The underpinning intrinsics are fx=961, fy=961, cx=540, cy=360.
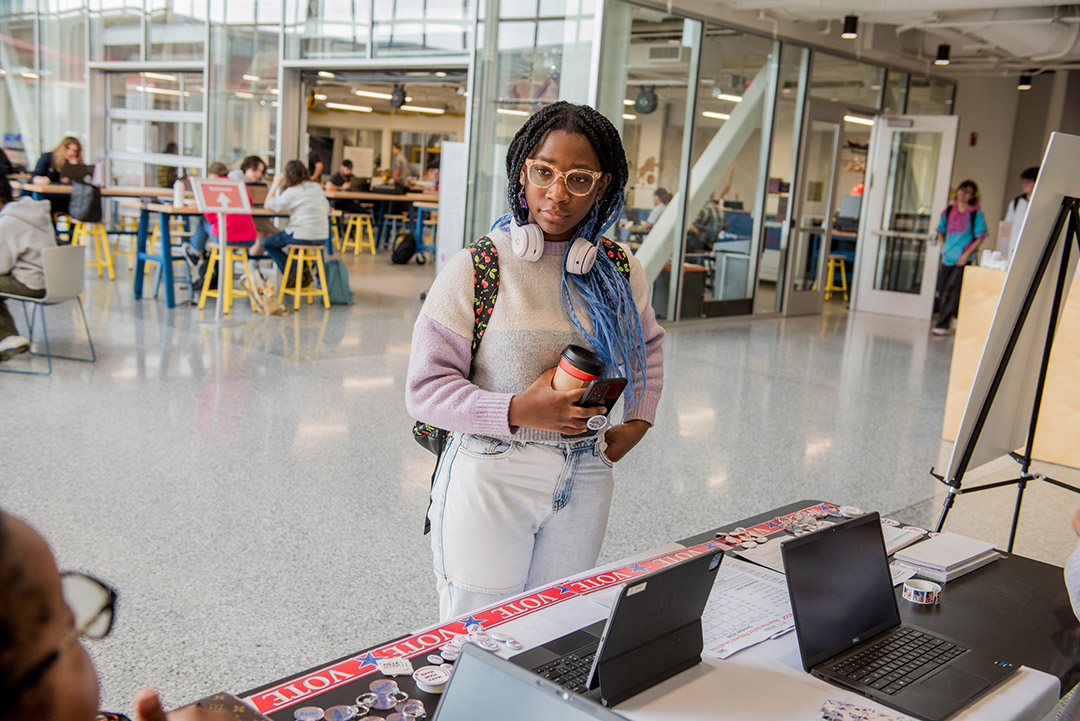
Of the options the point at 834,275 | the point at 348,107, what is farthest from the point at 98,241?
the point at 348,107

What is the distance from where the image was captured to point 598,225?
1.82 meters

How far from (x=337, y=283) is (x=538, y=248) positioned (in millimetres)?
7599

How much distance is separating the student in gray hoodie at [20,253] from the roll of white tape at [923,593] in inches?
211

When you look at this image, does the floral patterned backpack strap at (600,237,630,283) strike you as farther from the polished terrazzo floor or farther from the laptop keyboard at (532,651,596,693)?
the polished terrazzo floor

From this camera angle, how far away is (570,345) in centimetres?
164

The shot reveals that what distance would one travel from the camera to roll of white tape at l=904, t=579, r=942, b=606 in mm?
1779

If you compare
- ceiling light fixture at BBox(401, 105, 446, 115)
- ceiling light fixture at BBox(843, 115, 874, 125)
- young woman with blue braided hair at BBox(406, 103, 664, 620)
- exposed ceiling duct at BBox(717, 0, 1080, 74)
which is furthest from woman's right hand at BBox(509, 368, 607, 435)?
ceiling light fixture at BBox(401, 105, 446, 115)

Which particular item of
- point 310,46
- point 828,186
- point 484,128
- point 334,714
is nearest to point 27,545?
point 334,714

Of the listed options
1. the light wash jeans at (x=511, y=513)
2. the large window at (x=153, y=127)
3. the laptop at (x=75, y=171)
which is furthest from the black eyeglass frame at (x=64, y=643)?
the large window at (x=153, y=127)

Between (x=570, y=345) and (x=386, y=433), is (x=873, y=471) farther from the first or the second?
(x=570, y=345)

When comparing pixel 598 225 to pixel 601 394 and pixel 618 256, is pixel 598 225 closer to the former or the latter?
pixel 618 256

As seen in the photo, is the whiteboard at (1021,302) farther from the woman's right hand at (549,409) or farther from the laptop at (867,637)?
the woman's right hand at (549,409)

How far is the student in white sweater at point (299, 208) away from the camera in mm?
8516

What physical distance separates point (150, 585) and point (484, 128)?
6.71 meters
